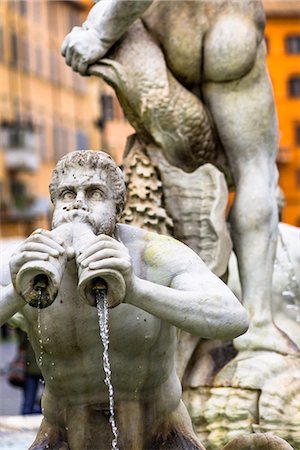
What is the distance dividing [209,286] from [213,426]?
2321 mm

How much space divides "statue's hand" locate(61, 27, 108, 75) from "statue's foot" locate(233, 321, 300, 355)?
1.43m

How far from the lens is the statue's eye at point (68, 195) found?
17.5ft

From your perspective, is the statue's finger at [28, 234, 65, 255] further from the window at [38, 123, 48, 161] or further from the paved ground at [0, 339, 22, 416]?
the window at [38, 123, 48, 161]

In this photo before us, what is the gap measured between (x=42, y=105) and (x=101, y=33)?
5306 centimetres

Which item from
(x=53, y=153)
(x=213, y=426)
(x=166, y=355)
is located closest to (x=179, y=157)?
(x=213, y=426)

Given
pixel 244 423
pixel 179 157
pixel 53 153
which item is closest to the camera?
pixel 244 423

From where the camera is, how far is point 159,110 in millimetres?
7711

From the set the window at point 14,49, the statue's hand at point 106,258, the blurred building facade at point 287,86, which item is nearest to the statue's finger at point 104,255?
the statue's hand at point 106,258

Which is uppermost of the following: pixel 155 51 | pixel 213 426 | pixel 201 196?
pixel 155 51

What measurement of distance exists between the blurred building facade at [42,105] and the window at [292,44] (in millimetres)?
350

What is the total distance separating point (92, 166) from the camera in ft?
17.6

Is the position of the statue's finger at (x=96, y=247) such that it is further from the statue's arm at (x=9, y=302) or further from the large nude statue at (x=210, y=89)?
the large nude statue at (x=210, y=89)

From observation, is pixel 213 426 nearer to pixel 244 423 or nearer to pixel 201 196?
pixel 244 423

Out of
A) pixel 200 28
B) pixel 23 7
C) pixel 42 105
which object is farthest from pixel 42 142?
pixel 200 28
